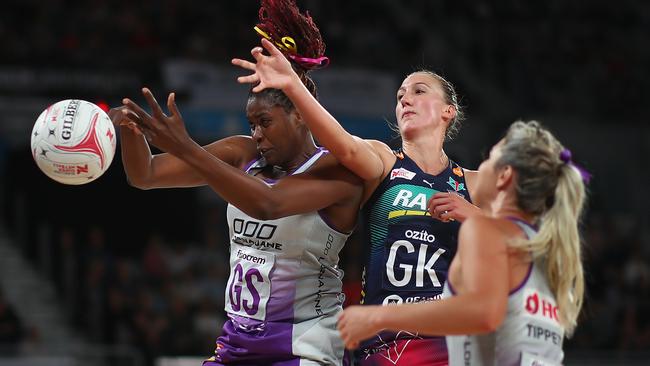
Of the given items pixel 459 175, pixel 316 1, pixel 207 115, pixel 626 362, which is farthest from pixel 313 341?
pixel 316 1

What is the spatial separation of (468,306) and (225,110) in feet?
32.3

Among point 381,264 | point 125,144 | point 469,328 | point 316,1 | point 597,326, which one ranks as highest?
point 316,1

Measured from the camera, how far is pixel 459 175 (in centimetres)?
490

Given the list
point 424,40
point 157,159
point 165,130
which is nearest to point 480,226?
point 165,130

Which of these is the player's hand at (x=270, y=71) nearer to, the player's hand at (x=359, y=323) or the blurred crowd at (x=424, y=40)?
the player's hand at (x=359, y=323)

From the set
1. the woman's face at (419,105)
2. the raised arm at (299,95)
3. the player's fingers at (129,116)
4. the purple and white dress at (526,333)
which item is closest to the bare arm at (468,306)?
the purple and white dress at (526,333)

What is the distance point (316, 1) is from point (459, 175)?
38.1 feet

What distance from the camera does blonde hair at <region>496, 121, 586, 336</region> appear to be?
136 inches

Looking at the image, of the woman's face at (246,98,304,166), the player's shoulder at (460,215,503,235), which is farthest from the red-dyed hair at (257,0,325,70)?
the player's shoulder at (460,215,503,235)

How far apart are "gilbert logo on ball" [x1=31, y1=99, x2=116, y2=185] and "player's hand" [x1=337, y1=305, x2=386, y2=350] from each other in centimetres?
162

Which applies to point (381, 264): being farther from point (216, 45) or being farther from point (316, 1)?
point (316, 1)

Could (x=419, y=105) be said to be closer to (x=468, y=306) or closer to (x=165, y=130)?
(x=165, y=130)

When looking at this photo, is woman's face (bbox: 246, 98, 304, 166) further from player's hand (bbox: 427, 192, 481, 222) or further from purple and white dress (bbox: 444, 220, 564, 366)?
purple and white dress (bbox: 444, 220, 564, 366)

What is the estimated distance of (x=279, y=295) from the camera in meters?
4.45
